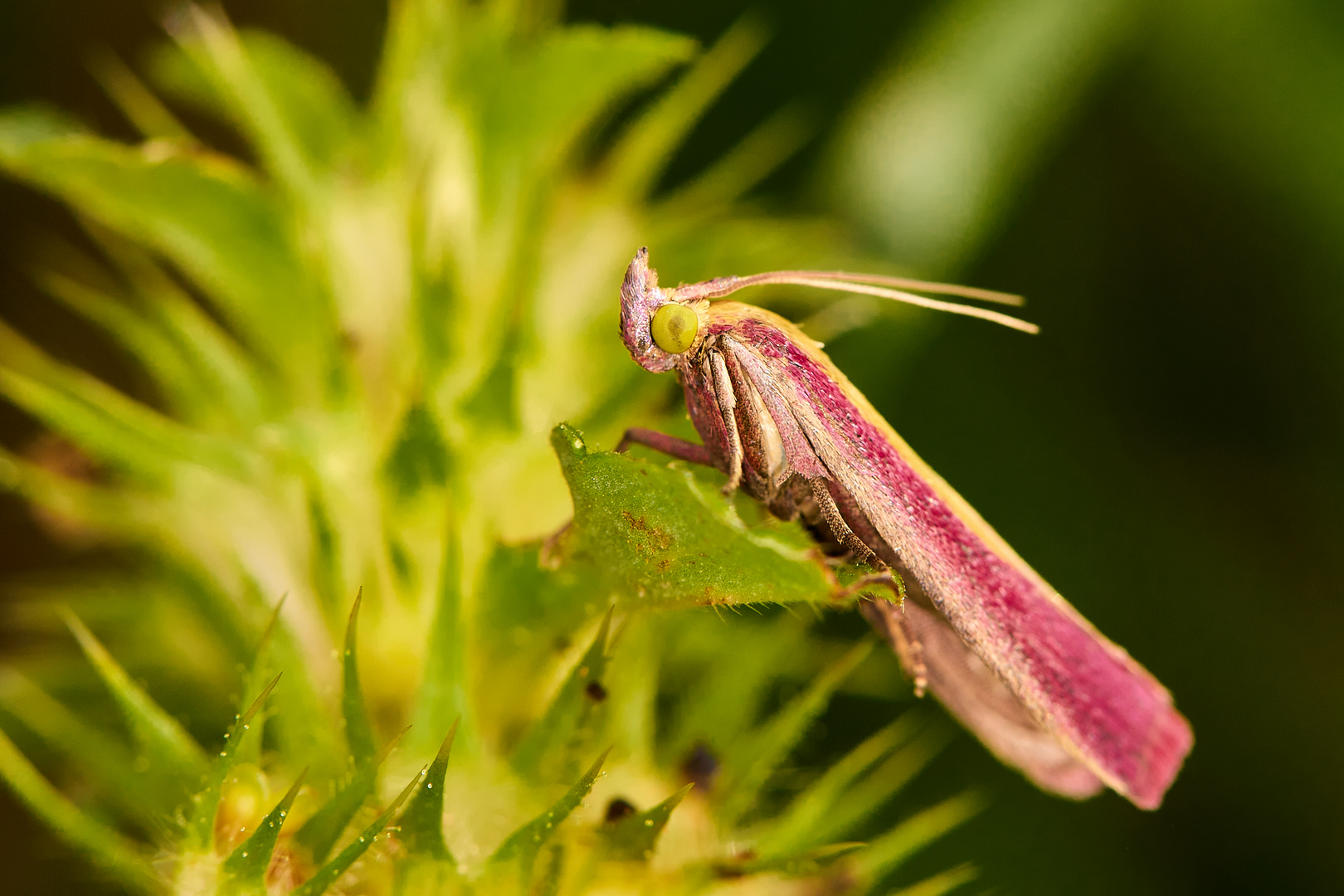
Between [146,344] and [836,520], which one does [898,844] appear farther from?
[146,344]

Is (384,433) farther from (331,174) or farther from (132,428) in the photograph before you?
(331,174)

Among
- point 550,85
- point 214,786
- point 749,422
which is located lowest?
point 214,786

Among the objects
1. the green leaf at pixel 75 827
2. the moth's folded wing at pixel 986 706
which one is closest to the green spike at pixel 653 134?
the moth's folded wing at pixel 986 706

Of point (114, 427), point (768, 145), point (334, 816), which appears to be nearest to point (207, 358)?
point (114, 427)

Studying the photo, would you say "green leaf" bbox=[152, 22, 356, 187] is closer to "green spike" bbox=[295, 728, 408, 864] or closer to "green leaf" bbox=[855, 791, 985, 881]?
"green spike" bbox=[295, 728, 408, 864]

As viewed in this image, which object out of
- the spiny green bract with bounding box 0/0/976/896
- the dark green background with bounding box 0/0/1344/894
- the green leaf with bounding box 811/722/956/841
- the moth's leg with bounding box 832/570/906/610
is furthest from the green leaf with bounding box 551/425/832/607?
the dark green background with bounding box 0/0/1344/894
